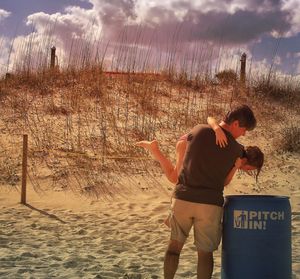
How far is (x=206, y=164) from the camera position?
3.07 m

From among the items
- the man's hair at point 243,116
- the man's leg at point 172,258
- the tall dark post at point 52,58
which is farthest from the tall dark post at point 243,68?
the man's leg at point 172,258

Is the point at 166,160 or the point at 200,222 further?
the point at 166,160

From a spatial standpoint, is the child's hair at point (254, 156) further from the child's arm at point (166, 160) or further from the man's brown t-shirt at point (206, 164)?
the child's arm at point (166, 160)

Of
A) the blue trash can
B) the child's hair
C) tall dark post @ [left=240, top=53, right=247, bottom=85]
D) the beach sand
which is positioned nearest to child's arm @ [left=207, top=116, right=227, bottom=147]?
the child's hair

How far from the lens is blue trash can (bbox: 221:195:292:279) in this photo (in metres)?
2.97

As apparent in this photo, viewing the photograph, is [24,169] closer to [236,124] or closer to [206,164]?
[206,164]

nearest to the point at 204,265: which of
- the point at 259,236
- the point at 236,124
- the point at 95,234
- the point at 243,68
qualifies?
the point at 259,236

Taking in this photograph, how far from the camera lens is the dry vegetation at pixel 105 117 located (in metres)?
8.82

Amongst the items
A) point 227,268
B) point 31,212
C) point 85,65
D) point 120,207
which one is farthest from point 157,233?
point 85,65

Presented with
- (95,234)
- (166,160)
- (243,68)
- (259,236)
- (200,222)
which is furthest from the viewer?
(243,68)

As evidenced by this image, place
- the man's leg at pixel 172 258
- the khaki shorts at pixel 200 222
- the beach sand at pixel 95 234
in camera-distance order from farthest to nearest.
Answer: the beach sand at pixel 95 234 → the man's leg at pixel 172 258 → the khaki shorts at pixel 200 222

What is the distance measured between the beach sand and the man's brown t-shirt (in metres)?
1.30

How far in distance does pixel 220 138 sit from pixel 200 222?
0.56 meters

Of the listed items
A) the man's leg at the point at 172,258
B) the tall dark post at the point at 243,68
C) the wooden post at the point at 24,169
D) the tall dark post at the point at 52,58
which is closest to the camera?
the man's leg at the point at 172,258
